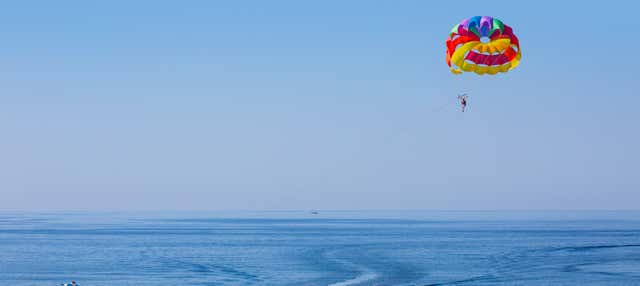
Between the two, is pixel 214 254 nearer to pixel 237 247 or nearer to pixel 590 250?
pixel 237 247

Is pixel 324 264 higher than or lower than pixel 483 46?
lower

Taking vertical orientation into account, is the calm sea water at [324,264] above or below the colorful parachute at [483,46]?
below

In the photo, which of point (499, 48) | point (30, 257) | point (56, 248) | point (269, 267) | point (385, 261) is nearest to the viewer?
point (499, 48)

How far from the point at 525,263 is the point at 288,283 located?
23.3 m

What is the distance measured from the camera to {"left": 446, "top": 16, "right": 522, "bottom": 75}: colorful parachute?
47625 mm

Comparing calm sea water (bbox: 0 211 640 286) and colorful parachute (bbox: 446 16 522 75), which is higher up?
colorful parachute (bbox: 446 16 522 75)

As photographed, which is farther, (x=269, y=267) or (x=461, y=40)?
(x=269, y=267)

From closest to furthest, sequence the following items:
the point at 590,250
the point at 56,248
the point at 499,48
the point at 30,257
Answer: the point at 499,48
the point at 30,257
the point at 590,250
the point at 56,248

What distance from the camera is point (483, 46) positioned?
4816cm

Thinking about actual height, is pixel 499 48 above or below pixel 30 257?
above

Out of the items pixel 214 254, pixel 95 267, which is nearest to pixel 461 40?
pixel 95 267

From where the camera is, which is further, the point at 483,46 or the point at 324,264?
the point at 324,264

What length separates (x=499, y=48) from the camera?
47.4 metres

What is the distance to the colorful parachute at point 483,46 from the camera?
4762 cm
